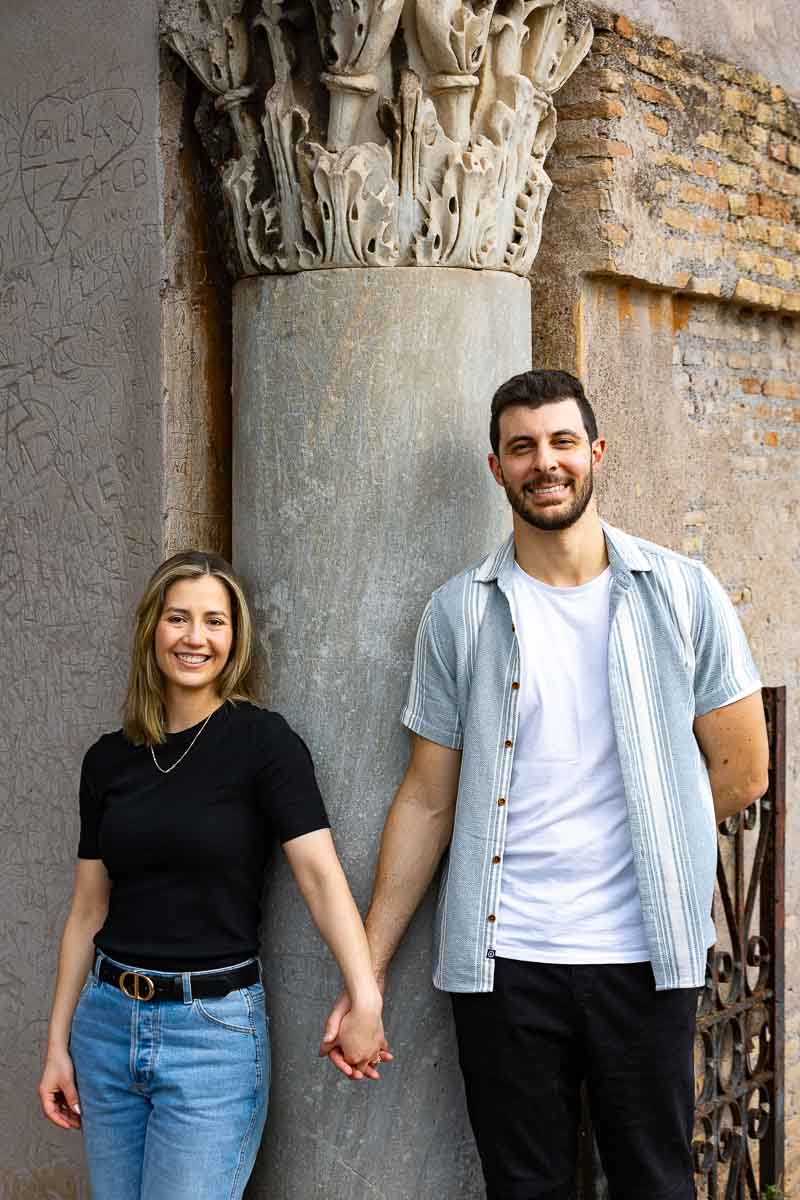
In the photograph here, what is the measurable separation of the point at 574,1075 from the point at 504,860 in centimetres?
52

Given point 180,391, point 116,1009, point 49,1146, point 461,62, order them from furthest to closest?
1. point 49,1146
2. point 180,391
3. point 461,62
4. point 116,1009

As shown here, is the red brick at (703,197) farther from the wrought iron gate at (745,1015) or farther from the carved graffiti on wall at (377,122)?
the wrought iron gate at (745,1015)

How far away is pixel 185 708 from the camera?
11.0ft

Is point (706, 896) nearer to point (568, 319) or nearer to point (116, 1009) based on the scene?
point (116, 1009)

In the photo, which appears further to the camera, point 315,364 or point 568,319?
point 568,319

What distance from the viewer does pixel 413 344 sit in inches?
143

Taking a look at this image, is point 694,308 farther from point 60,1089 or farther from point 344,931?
point 60,1089

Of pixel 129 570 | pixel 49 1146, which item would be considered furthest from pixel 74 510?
pixel 49 1146

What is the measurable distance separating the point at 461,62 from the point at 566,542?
1.22m

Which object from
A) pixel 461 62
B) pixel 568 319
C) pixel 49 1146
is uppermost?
pixel 461 62

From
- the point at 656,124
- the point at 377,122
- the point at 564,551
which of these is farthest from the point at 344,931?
the point at 656,124

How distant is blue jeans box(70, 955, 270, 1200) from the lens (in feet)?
10.4

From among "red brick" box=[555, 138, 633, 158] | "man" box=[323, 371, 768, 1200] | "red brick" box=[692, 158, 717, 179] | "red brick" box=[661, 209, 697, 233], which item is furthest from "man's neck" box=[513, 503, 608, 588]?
"red brick" box=[692, 158, 717, 179]

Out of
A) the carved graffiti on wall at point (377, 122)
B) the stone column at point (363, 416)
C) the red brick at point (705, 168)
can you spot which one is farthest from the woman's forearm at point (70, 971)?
the red brick at point (705, 168)
